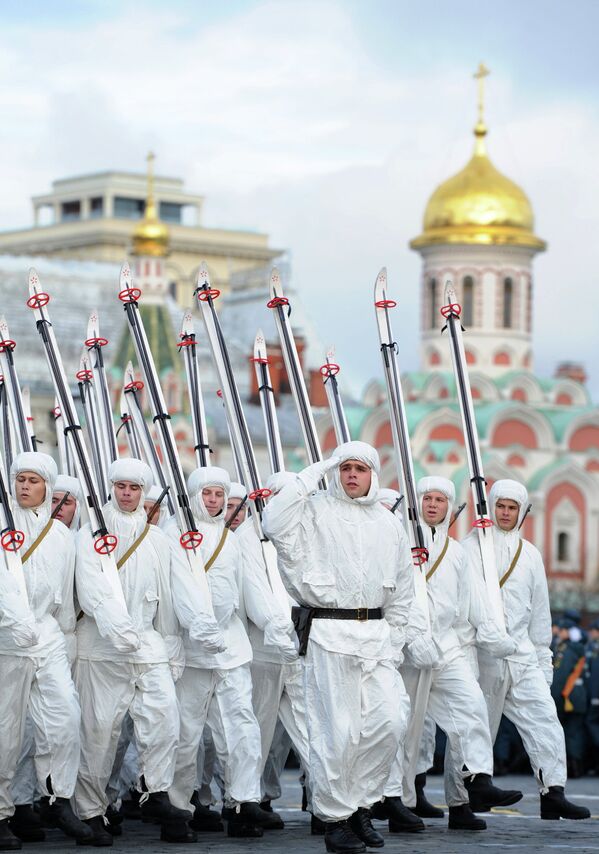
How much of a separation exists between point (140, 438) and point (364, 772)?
15.0 ft

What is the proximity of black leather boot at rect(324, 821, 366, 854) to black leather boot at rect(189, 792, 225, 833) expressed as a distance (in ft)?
5.59

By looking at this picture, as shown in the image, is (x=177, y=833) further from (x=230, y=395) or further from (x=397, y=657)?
(x=230, y=395)

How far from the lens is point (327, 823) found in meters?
11.8

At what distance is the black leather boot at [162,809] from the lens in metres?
12.6

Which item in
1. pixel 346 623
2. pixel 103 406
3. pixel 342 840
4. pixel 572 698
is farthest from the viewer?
pixel 572 698

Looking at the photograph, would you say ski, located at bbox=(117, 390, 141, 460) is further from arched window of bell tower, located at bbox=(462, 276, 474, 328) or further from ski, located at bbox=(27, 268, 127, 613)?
arched window of bell tower, located at bbox=(462, 276, 474, 328)

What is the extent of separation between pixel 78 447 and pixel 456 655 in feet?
Result: 7.99

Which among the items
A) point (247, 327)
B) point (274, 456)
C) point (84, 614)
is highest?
point (247, 327)

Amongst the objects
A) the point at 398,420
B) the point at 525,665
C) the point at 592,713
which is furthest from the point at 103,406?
the point at 592,713

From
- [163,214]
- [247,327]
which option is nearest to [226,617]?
[247,327]

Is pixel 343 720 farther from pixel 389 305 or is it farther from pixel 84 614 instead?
pixel 389 305

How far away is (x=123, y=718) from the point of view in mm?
12711

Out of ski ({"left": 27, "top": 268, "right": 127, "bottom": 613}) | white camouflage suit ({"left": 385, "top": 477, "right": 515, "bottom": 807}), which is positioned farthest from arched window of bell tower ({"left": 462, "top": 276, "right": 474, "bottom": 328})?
ski ({"left": 27, "top": 268, "right": 127, "bottom": 613})

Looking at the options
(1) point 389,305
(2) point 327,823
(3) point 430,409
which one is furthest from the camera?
(3) point 430,409
